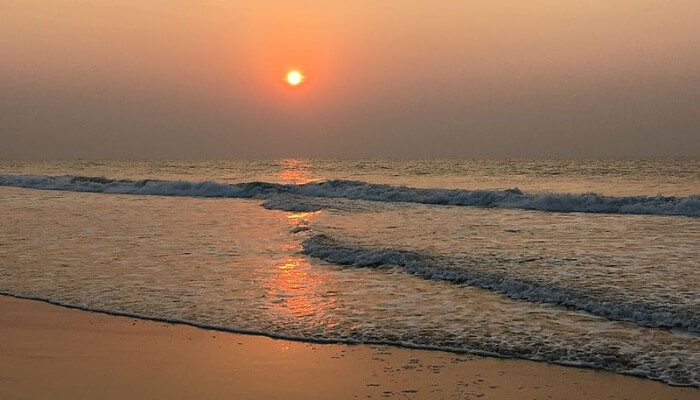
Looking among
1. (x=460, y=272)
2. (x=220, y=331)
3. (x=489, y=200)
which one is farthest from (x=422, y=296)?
(x=489, y=200)

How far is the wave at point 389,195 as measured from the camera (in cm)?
2745

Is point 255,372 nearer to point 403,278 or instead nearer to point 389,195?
point 403,278

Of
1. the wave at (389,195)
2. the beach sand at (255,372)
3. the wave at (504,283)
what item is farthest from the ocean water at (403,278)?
the wave at (389,195)

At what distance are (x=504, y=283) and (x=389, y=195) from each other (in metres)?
25.1

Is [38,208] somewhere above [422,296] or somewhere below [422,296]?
above

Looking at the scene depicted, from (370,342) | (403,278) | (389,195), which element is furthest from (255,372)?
(389,195)

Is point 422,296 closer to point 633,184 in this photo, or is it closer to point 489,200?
point 489,200

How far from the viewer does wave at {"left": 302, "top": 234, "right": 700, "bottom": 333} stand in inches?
339

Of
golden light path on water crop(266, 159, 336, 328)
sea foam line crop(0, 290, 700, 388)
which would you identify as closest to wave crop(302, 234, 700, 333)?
golden light path on water crop(266, 159, 336, 328)

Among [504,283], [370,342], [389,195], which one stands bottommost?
[370,342]

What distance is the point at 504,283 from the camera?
10.8 metres

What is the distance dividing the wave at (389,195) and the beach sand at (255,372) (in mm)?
19736

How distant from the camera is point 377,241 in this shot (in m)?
16.4

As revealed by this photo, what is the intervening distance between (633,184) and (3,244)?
1522 inches
